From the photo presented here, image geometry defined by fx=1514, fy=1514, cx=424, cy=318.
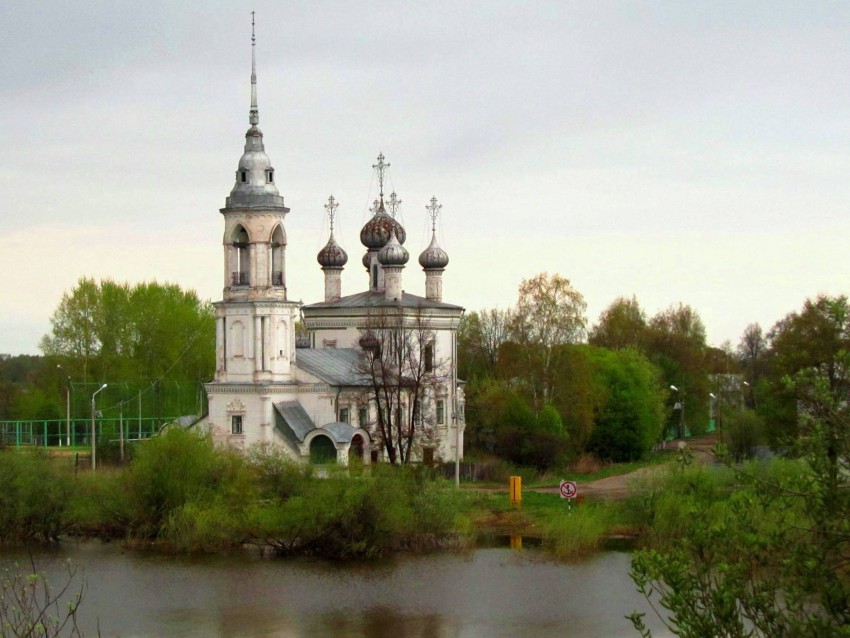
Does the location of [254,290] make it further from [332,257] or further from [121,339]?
[121,339]

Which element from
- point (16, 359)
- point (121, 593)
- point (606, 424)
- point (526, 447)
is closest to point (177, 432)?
point (121, 593)

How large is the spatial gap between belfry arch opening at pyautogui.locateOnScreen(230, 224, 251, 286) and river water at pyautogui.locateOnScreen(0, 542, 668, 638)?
13.9 m

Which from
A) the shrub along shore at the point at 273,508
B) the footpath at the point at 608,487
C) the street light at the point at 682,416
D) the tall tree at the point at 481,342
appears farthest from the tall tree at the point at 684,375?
the shrub along shore at the point at 273,508

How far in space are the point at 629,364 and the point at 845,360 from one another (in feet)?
129

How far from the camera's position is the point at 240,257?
41.3m

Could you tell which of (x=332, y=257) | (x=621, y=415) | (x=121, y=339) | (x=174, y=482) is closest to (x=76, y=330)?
(x=121, y=339)

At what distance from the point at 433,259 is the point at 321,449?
10.0 meters

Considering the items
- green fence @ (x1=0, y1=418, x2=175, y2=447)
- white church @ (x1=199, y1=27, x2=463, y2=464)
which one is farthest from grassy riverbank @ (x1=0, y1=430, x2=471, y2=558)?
green fence @ (x1=0, y1=418, x2=175, y2=447)

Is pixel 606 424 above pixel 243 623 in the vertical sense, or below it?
above

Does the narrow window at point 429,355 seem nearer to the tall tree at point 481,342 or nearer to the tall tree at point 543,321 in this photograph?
the tall tree at point 543,321

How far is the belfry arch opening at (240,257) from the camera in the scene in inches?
1610

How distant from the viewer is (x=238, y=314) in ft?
133

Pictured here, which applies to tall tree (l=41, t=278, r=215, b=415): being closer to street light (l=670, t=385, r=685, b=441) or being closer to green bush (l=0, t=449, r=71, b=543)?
street light (l=670, t=385, r=685, b=441)

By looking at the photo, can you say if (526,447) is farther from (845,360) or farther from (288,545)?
(845,360)
